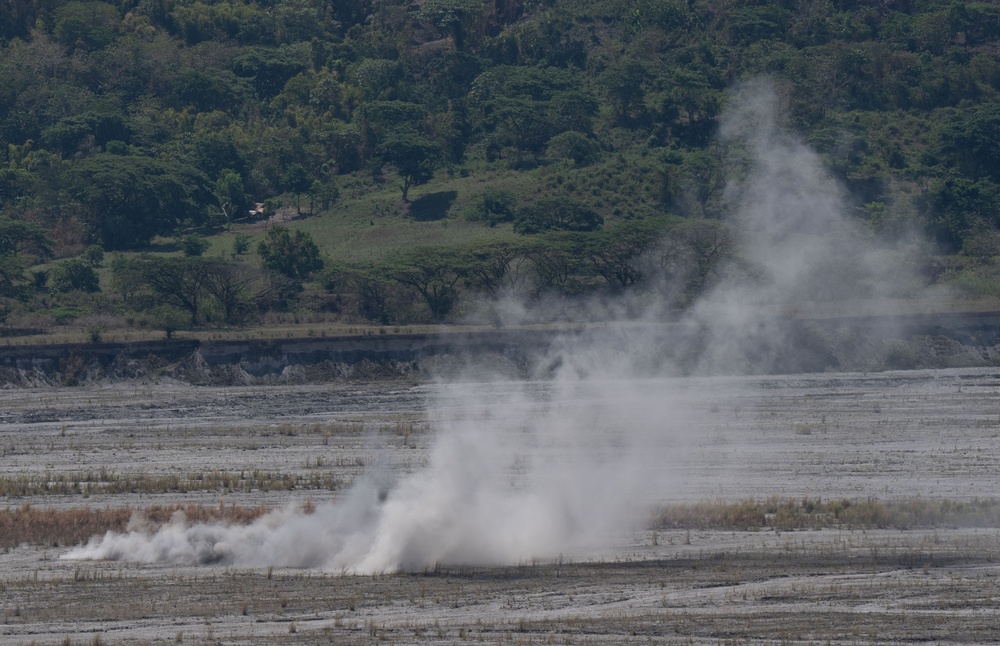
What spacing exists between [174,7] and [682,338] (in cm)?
11666

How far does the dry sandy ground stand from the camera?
105ft

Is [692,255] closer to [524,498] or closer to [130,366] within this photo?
[130,366]

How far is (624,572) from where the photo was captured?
36000 mm

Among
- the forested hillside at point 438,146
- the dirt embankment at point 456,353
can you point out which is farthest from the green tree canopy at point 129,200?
the dirt embankment at point 456,353

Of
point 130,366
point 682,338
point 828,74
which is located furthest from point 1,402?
point 828,74

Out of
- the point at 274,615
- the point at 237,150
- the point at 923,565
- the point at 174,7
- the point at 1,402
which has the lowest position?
the point at 274,615

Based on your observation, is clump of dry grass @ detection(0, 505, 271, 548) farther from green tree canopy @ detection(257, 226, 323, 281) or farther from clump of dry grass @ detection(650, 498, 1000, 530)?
green tree canopy @ detection(257, 226, 323, 281)

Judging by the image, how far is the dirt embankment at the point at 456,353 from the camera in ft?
242

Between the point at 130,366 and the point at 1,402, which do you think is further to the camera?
the point at 130,366

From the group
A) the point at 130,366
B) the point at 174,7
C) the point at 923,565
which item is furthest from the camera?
the point at 174,7

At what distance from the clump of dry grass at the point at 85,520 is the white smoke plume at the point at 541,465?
4.11 ft

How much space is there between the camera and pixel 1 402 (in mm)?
70312

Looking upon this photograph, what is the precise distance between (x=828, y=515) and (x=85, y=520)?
21.7 m

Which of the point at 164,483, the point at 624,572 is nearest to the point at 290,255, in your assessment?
the point at 164,483
